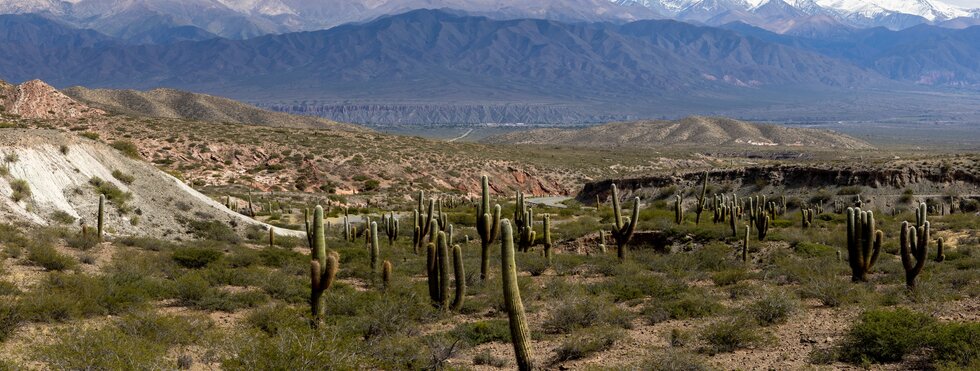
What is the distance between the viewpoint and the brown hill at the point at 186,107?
11153 cm

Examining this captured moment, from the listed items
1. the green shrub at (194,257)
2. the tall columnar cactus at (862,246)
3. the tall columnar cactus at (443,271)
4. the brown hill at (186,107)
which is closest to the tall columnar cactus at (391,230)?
the green shrub at (194,257)

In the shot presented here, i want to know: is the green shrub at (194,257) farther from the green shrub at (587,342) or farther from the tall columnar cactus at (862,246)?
the tall columnar cactus at (862,246)

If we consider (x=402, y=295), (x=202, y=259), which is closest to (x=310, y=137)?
(x=202, y=259)

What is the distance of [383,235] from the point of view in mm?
33062

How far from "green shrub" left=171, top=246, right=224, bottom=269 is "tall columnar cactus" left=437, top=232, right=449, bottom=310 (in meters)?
7.80

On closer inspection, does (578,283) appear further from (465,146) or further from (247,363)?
(465,146)

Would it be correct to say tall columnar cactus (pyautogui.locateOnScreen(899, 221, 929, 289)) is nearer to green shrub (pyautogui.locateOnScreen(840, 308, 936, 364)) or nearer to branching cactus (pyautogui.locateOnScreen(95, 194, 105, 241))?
green shrub (pyautogui.locateOnScreen(840, 308, 936, 364))

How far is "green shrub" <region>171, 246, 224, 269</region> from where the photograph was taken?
2150 cm

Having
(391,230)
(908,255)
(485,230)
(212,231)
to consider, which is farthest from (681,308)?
(212,231)

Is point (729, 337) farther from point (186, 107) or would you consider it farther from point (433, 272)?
point (186, 107)

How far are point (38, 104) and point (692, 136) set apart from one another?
394 ft

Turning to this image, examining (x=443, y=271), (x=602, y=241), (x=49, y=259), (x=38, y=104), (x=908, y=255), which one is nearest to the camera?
(x=443, y=271)

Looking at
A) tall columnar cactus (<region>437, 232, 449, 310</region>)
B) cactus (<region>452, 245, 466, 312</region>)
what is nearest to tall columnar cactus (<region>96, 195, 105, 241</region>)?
tall columnar cactus (<region>437, 232, 449, 310</region>)

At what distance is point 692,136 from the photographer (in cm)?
16238
